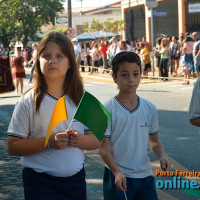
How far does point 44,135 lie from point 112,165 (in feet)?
1.84

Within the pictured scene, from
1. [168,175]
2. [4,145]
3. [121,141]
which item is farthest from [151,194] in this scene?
[4,145]

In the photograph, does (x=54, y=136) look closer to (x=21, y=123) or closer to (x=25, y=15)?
(x=21, y=123)

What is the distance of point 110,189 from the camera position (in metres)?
3.66

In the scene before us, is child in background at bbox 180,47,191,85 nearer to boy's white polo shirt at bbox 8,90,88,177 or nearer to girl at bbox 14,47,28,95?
girl at bbox 14,47,28,95

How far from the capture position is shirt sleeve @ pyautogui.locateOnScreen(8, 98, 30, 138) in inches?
126

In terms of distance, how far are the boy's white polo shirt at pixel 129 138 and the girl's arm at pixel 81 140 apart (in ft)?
1.33

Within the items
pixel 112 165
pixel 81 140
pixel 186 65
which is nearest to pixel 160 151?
pixel 112 165

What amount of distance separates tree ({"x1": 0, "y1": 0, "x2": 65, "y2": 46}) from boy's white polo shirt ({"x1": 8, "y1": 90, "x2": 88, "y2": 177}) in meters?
55.7

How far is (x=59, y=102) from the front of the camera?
3.00m

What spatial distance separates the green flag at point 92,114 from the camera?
288 centimetres

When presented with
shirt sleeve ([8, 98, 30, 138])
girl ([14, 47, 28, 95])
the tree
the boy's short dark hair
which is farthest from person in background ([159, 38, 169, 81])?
the tree

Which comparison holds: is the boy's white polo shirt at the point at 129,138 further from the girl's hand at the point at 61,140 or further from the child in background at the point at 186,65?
the child in background at the point at 186,65

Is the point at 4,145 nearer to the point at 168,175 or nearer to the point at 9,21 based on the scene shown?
the point at 168,175

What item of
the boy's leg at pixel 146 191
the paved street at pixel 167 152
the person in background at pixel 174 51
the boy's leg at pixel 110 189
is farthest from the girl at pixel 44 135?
the person in background at pixel 174 51
